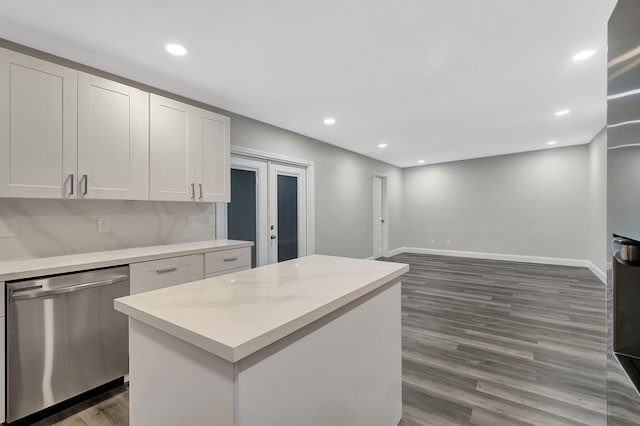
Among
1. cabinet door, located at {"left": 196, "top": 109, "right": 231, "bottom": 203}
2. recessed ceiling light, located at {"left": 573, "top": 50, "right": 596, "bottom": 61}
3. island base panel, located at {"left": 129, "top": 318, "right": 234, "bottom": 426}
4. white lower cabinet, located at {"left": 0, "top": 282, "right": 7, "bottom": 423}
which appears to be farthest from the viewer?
cabinet door, located at {"left": 196, "top": 109, "right": 231, "bottom": 203}

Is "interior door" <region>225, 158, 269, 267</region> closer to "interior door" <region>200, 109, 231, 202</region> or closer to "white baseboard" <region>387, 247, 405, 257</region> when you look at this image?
"interior door" <region>200, 109, 231, 202</region>

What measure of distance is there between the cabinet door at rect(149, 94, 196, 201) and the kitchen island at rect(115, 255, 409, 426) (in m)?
1.66

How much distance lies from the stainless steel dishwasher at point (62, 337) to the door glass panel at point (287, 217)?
95.7 inches

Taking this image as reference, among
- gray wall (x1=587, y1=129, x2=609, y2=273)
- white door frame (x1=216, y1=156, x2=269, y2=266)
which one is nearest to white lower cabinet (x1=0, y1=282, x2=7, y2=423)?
white door frame (x1=216, y1=156, x2=269, y2=266)

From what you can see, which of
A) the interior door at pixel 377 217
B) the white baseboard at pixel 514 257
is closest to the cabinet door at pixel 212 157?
the interior door at pixel 377 217

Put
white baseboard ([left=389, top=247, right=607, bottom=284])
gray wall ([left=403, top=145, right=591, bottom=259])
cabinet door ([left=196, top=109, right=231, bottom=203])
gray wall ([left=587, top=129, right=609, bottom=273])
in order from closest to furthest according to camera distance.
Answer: cabinet door ([left=196, top=109, right=231, bottom=203]) < gray wall ([left=587, top=129, right=609, bottom=273]) < white baseboard ([left=389, top=247, right=607, bottom=284]) < gray wall ([left=403, top=145, right=591, bottom=259])

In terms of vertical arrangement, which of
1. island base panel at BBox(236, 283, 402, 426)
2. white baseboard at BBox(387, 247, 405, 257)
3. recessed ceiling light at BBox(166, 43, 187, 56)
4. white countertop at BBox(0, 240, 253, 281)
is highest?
recessed ceiling light at BBox(166, 43, 187, 56)

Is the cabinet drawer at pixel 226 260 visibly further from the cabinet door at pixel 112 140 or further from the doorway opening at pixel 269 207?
the cabinet door at pixel 112 140

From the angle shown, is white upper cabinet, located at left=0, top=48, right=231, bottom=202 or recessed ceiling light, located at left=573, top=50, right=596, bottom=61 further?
recessed ceiling light, located at left=573, top=50, right=596, bottom=61

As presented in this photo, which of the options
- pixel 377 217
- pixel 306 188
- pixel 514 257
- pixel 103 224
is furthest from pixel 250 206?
pixel 514 257

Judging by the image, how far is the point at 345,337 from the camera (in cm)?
122

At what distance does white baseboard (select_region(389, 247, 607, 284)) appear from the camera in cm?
540

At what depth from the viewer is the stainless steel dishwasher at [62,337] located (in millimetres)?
1668

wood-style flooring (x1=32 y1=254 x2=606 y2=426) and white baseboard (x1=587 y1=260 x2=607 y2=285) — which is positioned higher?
white baseboard (x1=587 y1=260 x2=607 y2=285)
